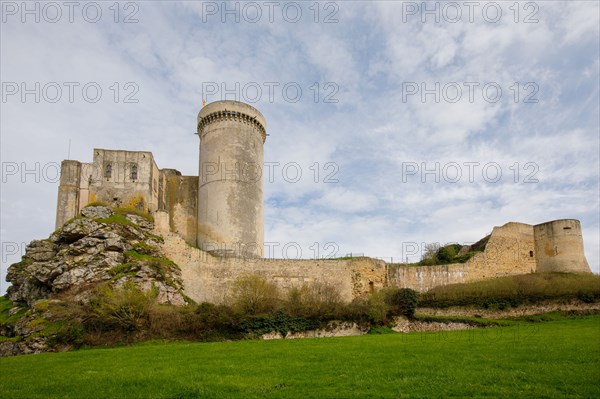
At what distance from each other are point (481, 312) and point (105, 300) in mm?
22923

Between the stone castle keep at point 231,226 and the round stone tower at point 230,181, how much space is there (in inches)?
3.2

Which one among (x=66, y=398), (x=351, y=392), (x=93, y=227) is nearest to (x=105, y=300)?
(x=93, y=227)

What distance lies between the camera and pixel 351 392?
9625 mm

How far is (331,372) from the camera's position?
12.0 meters

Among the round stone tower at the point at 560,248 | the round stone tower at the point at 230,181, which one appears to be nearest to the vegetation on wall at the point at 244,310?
the round stone tower at the point at 560,248

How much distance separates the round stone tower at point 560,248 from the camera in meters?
36.8

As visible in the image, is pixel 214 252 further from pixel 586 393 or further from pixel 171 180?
pixel 586 393

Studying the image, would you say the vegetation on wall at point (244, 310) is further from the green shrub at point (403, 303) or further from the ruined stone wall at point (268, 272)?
the ruined stone wall at point (268, 272)

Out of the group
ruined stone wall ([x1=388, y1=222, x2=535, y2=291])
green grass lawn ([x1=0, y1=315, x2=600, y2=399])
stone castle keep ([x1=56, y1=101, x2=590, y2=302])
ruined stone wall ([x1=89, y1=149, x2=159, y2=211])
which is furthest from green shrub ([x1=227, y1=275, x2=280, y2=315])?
ruined stone wall ([x1=388, y1=222, x2=535, y2=291])

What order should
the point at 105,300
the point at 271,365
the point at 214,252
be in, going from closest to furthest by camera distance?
1. the point at 271,365
2. the point at 105,300
3. the point at 214,252

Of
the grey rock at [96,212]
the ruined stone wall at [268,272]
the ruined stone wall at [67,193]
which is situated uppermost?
the ruined stone wall at [67,193]

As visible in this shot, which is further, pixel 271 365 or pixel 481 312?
pixel 481 312

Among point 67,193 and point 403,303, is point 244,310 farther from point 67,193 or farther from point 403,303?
point 67,193

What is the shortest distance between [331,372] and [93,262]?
21.2 metres
